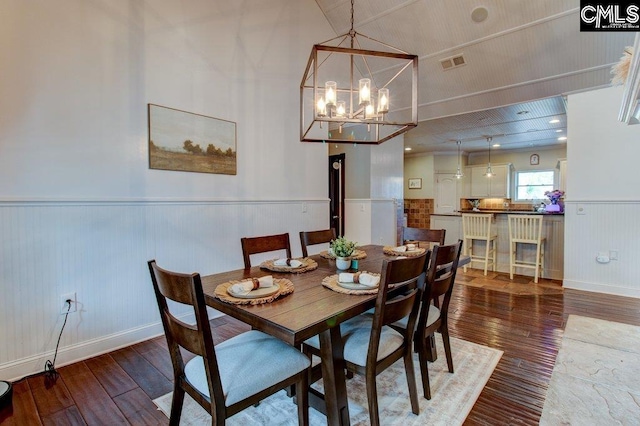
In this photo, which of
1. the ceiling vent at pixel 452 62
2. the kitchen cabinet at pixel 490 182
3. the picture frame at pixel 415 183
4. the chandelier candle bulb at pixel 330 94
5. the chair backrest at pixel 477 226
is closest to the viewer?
the chandelier candle bulb at pixel 330 94

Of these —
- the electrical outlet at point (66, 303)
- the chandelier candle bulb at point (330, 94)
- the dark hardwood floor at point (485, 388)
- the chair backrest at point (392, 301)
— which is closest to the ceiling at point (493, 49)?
the chandelier candle bulb at point (330, 94)

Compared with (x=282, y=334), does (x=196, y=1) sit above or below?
above

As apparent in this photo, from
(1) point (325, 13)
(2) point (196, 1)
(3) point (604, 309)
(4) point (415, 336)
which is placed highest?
(1) point (325, 13)

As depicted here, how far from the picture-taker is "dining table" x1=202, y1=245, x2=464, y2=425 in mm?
1203

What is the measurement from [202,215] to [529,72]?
14.1ft

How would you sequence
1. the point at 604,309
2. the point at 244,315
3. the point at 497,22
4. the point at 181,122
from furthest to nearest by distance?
the point at 497,22, the point at 604,309, the point at 181,122, the point at 244,315

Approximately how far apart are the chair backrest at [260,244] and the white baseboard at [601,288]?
391 cm

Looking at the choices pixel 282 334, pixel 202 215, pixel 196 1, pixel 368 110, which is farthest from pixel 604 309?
pixel 196 1

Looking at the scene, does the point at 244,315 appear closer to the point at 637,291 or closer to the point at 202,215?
the point at 202,215

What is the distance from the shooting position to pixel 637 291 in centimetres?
367

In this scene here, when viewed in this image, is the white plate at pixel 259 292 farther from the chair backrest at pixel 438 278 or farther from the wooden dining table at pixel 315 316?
the chair backrest at pixel 438 278

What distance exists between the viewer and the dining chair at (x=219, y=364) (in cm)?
117

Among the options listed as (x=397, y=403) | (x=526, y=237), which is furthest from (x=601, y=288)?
(x=397, y=403)

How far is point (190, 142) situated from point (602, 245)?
4928mm
